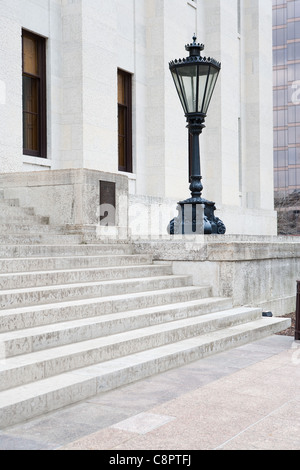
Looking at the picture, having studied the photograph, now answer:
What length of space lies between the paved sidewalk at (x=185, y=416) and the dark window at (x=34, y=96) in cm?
896

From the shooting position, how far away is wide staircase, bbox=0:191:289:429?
5414 millimetres

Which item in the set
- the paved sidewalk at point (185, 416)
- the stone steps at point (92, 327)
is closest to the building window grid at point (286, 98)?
the stone steps at point (92, 327)

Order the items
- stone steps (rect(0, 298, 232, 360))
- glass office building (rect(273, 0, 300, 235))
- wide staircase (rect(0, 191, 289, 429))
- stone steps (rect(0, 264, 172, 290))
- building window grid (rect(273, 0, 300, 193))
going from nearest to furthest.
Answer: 1. wide staircase (rect(0, 191, 289, 429))
2. stone steps (rect(0, 298, 232, 360))
3. stone steps (rect(0, 264, 172, 290))
4. glass office building (rect(273, 0, 300, 235))
5. building window grid (rect(273, 0, 300, 193))

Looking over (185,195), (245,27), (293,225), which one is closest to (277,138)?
(293,225)

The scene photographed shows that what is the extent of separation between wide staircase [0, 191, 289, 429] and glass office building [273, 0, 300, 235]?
86.0 m

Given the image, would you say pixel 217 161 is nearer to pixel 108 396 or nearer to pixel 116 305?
pixel 116 305

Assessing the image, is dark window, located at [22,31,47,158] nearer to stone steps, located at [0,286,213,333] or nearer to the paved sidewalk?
stone steps, located at [0,286,213,333]

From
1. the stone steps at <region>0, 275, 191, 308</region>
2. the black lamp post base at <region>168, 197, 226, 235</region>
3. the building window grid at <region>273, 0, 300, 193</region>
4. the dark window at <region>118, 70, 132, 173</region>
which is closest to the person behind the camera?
the stone steps at <region>0, 275, 191, 308</region>

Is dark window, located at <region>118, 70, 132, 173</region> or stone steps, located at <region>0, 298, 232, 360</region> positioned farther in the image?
dark window, located at <region>118, 70, 132, 173</region>

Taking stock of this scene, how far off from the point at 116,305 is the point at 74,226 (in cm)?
309

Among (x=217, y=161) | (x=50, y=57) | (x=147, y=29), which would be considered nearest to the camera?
(x=50, y=57)

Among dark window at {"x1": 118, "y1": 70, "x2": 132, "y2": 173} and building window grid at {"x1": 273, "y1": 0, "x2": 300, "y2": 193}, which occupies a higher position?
building window grid at {"x1": 273, "y1": 0, "x2": 300, "y2": 193}

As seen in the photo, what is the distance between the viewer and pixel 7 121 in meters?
12.6

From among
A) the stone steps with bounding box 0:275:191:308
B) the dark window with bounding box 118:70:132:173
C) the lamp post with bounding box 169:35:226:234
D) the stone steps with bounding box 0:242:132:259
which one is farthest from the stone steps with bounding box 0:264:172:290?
the dark window with bounding box 118:70:132:173
